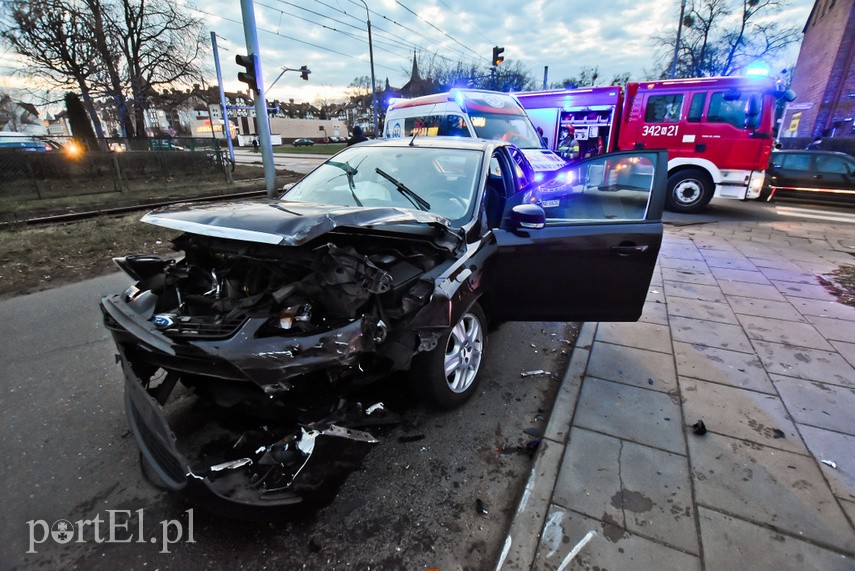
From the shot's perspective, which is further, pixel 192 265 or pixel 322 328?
pixel 192 265

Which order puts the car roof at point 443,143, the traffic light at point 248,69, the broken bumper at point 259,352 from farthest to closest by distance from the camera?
1. the traffic light at point 248,69
2. the car roof at point 443,143
3. the broken bumper at point 259,352

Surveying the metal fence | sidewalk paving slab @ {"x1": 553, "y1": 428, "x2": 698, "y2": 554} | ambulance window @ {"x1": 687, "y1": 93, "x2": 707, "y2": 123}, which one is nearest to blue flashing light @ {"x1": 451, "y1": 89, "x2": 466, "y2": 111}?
ambulance window @ {"x1": 687, "y1": 93, "x2": 707, "y2": 123}

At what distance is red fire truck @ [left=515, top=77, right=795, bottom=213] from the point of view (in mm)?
9398

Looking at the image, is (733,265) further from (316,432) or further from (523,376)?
(316,432)

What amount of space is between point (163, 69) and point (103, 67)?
3.03 m

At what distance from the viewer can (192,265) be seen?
2650 millimetres

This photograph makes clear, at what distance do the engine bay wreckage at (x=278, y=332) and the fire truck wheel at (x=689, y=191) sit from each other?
33.9 ft

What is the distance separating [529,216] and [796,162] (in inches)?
521

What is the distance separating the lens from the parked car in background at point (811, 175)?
10883 millimetres

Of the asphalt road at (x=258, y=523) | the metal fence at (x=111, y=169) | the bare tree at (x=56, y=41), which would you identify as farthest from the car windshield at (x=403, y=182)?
the bare tree at (x=56, y=41)

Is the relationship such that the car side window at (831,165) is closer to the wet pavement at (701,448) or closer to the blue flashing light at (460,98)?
the wet pavement at (701,448)

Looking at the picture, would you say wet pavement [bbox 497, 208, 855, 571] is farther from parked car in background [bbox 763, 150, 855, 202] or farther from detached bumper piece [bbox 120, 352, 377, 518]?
parked car in background [bbox 763, 150, 855, 202]

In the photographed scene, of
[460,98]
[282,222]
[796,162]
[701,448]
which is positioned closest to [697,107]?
[796,162]

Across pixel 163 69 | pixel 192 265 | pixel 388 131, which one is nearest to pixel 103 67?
pixel 163 69
